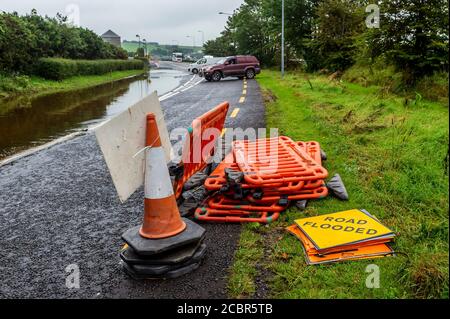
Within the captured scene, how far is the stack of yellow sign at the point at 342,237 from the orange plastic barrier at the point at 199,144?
4.71 feet

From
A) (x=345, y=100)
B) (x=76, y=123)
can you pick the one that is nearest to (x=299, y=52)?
(x=345, y=100)

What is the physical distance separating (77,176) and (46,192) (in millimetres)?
680

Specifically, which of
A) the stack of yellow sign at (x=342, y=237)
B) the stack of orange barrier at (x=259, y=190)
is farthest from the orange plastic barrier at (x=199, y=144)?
the stack of yellow sign at (x=342, y=237)

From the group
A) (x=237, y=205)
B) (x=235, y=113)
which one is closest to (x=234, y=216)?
(x=237, y=205)

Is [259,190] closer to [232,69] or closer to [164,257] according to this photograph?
[164,257]

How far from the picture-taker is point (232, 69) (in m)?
27.0

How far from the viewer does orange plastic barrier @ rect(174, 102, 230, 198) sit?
14.5ft

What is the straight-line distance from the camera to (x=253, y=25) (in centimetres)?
5222

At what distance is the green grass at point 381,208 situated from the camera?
271cm

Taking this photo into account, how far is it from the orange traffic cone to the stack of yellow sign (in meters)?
1.12

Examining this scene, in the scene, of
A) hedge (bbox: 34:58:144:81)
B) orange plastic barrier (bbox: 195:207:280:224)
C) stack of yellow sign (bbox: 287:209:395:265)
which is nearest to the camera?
stack of yellow sign (bbox: 287:209:395:265)

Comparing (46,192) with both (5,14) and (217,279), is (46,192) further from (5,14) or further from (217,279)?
(5,14)
